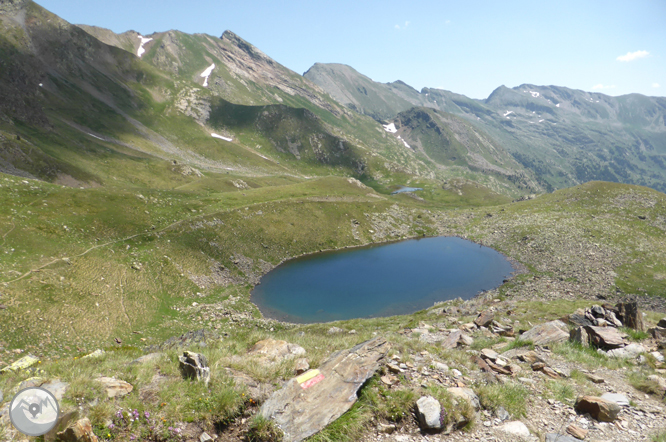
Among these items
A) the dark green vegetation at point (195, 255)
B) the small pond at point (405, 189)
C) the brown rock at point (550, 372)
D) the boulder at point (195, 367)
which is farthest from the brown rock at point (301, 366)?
the small pond at point (405, 189)

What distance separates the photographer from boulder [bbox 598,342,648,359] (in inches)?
597

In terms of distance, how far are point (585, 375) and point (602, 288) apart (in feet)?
173

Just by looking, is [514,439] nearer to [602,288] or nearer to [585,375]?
[585,375]

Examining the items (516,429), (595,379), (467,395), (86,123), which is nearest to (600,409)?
(516,429)

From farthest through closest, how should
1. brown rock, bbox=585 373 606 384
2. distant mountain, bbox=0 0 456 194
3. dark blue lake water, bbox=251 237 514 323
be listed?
1. distant mountain, bbox=0 0 456 194
2. dark blue lake water, bbox=251 237 514 323
3. brown rock, bbox=585 373 606 384

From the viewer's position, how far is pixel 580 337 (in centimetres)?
1697

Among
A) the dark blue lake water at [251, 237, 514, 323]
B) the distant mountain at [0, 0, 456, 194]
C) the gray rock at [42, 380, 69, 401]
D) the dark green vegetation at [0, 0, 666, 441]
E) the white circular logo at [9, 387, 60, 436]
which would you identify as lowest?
the dark blue lake water at [251, 237, 514, 323]

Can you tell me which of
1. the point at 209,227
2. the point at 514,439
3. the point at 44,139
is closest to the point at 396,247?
the point at 209,227

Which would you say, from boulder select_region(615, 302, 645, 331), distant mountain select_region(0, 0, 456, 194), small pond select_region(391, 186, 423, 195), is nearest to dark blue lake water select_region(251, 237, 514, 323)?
boulder select_region(615, 302, 645, 331)

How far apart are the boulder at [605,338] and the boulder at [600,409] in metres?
8.65

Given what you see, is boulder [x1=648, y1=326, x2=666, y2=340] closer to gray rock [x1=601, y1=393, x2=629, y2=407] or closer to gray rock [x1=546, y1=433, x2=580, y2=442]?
gray rock [x1=601, y1=393, x2=629, y2=407]

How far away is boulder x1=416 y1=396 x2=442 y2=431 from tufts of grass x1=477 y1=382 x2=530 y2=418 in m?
2.19

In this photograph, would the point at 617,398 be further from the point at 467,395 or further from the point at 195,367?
the point at 195,367

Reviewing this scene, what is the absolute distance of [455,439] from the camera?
8.55 m
